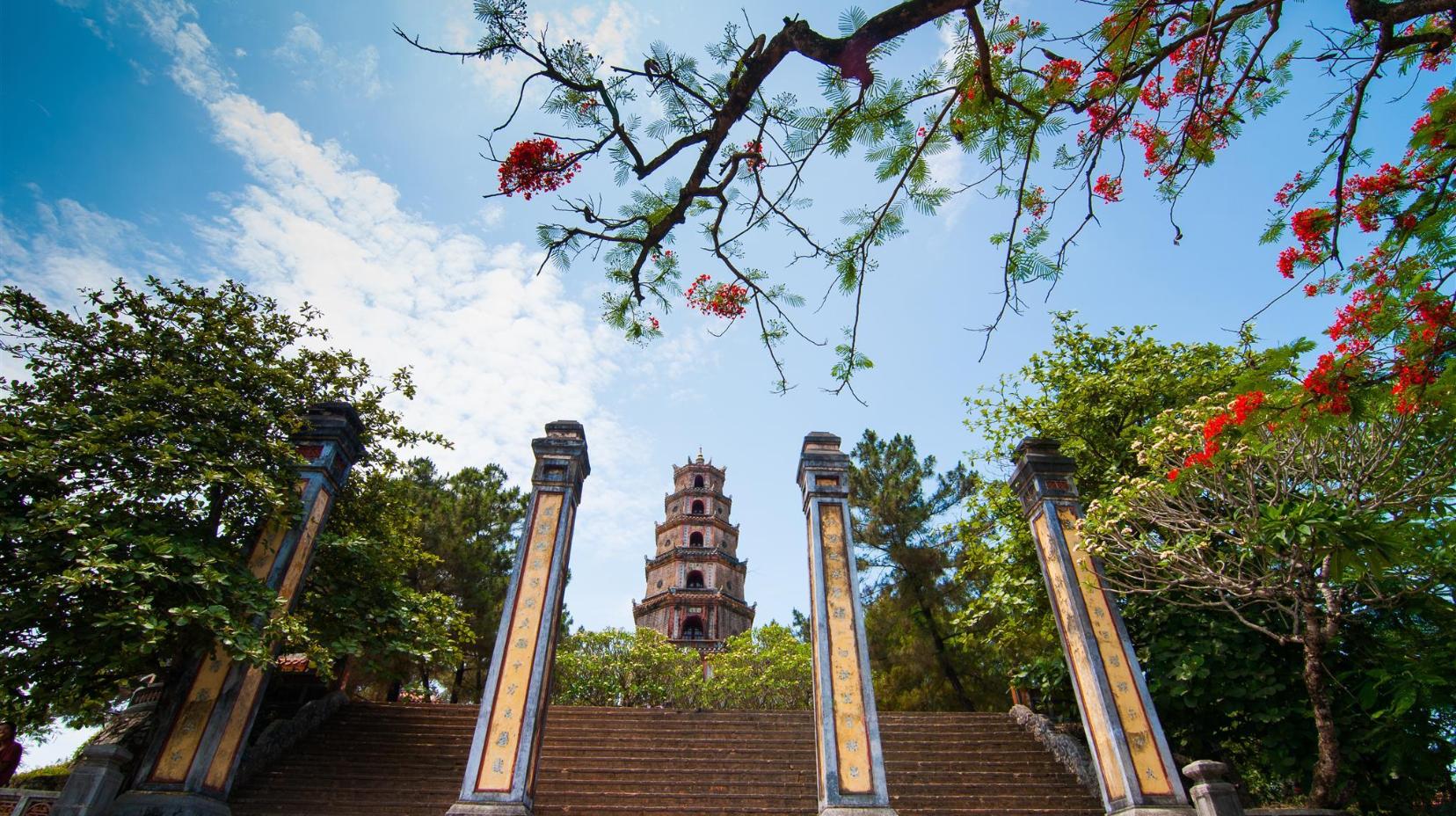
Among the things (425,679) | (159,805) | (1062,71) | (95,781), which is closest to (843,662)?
(1062,71)

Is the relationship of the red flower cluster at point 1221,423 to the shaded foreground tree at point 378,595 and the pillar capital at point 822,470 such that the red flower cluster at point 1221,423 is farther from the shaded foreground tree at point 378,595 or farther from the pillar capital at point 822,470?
the shaded foreground tree at point 378,595

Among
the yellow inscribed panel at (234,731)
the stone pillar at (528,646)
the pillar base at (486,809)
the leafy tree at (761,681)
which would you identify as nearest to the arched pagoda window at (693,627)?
the leafy tree at (761,681)

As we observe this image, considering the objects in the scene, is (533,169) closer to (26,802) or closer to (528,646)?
(528,646)

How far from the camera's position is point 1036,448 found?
8.07m

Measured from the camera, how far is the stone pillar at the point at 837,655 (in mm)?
6113

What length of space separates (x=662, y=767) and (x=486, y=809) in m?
3.12

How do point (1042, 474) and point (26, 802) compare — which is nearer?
point (26, 802)

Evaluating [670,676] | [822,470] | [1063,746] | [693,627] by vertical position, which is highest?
[693,627]

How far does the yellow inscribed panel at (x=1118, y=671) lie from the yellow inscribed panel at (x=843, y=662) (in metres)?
2.22

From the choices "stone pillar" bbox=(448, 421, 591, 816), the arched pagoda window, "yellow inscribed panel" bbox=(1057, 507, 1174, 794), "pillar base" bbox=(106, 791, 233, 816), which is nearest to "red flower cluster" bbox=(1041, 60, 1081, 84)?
"yellow inscribed panel" bbox=(1057, 507, 1174, 794)

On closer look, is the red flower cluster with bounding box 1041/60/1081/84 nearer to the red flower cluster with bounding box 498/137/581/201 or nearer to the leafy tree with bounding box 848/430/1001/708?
the red flower cluster with bounding box 498/137/581/201

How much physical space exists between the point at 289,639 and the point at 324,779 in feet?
8.88

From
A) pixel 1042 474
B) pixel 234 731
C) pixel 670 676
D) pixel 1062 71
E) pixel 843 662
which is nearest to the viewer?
pixel 1062 71

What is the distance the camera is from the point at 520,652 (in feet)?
21.5
